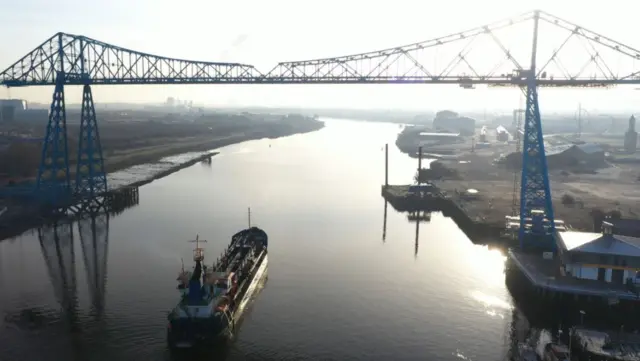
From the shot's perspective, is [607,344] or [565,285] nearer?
[607,344]

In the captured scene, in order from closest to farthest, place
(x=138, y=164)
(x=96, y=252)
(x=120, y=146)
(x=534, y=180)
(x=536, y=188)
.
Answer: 1. (x=536, y=188)
2. (x=534, y=180)
3. (x=96, y=252)
4. (x=138, y=164)
5. (x=120, y=146)

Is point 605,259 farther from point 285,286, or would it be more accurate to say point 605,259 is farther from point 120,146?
point 120,146

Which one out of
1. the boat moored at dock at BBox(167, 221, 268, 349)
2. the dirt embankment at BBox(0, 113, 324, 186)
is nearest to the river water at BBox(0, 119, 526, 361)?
the boat moored at dock at BBox(167, 221, 268, 349)

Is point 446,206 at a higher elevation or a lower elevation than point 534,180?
lower

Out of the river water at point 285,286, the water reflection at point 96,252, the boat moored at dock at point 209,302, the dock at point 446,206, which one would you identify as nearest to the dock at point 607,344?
the river water at point 285,286

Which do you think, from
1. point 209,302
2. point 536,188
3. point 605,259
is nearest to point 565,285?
point 605,259

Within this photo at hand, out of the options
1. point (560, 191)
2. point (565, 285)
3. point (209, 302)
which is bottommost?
point (565, 285)

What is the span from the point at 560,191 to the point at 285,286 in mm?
56390

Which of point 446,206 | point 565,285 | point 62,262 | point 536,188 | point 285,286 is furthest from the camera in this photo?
point 446,206

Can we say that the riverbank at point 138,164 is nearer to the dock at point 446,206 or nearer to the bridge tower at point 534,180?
the dock at point 446,206

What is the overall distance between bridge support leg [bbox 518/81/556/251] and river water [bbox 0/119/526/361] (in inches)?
159

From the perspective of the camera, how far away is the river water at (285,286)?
31.2 metres

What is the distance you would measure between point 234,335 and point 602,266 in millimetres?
27074

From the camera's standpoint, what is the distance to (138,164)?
368 ft
